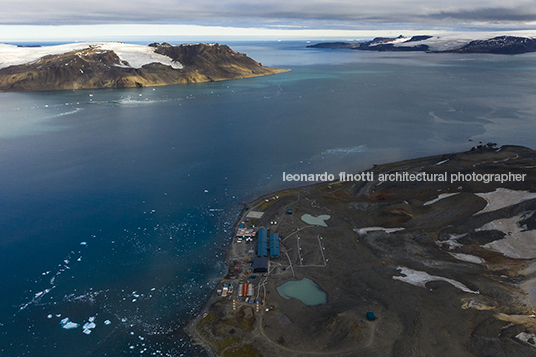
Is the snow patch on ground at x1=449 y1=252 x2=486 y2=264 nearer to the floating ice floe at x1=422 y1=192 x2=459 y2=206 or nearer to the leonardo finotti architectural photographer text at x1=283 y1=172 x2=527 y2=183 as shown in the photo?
the floating ice floe at x1=422 y1=192 x2=459 y2=206

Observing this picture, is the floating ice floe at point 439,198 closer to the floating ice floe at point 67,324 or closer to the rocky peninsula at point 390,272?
the rocky peninsula at point 390,272

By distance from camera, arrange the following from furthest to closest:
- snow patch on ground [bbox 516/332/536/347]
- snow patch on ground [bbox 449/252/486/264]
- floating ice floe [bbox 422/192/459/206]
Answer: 1. floating ice floe [bbox 422/192/459/206]
2. snow patch on ground [bbox 449/252/486/264]
3. snow patch on ground [bbox 516/332/536/347]

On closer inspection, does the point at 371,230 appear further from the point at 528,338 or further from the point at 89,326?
the point at 89,326

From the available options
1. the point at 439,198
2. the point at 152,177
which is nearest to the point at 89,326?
the point at 152,177

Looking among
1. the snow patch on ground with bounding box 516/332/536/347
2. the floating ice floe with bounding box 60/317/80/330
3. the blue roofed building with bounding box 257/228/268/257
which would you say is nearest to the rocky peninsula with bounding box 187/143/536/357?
the snow patch on ground with bounding box 516/332/536/347

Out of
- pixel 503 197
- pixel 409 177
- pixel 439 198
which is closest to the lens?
pixel 503 197

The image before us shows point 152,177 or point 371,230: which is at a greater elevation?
point 152,177

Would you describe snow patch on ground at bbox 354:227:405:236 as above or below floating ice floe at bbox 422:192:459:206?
below

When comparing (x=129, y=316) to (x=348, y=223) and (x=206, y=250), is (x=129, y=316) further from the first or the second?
(x=348, y=223)
